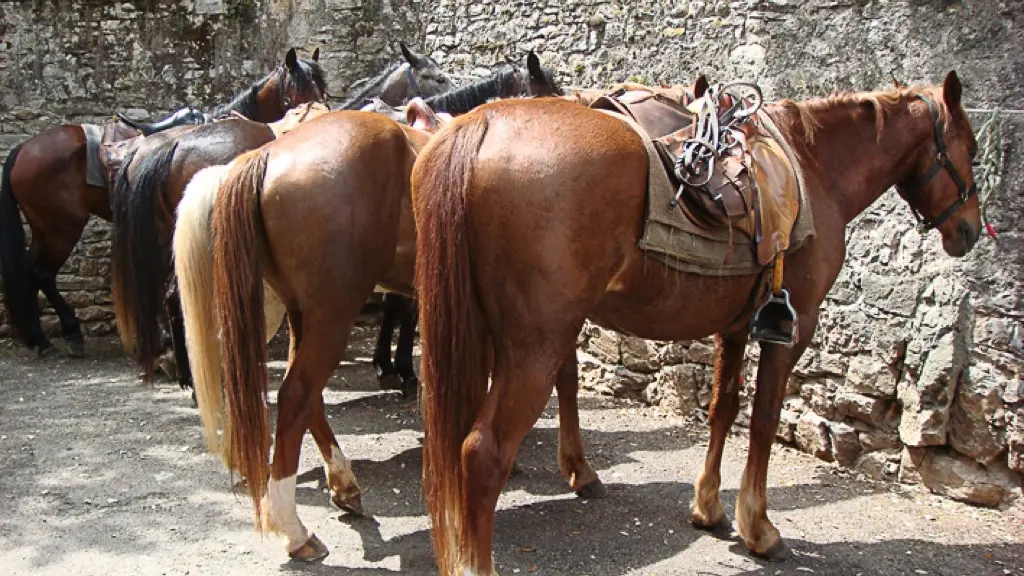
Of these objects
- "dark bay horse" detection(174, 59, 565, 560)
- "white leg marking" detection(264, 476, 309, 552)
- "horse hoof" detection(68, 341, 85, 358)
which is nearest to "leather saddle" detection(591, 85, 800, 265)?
"dark bay horse" detection(174, 59, 565, 560)

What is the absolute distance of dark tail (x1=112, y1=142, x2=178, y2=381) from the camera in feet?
18.6

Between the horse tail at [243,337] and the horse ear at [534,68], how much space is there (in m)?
2.52

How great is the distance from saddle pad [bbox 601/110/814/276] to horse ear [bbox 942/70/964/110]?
87 centimetres

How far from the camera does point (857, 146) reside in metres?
3.76

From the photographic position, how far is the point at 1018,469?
405 centimetres

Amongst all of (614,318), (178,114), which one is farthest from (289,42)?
(614,318)

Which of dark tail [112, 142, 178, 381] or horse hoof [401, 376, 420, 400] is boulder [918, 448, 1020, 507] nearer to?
horse hoof [401, 376, 420, 400]

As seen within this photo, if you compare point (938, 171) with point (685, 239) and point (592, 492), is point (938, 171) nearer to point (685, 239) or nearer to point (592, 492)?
point (685, 239)

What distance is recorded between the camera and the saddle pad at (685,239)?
2994 mm

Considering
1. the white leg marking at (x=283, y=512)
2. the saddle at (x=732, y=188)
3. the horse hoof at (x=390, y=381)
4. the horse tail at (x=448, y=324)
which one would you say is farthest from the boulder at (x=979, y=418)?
the horse hoof at (x=390, y=381)

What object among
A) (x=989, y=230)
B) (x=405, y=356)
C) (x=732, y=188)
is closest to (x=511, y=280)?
(x=732, y=188)

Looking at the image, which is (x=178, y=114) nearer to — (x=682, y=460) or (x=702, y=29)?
(x=702, y=29)

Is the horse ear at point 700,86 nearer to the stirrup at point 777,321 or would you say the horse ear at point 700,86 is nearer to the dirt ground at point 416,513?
the stirrup at point 777,321

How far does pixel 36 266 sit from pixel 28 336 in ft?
2.05
